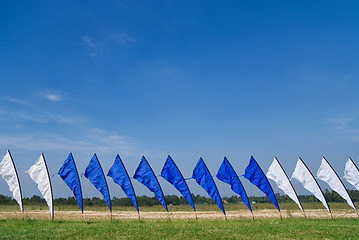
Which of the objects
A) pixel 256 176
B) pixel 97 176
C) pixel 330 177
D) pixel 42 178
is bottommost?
pixel 330 177

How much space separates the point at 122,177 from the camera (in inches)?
920

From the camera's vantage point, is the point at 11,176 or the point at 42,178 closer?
the point at 42,178

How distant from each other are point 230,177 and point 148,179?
6.92 m

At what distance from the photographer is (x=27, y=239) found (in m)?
14.3

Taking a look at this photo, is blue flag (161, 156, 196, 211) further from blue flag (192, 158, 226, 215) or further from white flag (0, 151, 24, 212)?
white flag (0, 151, 24, 212)

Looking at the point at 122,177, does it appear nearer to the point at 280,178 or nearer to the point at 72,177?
the point at 72,177

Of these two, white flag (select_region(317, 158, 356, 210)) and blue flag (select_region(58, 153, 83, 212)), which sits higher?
blue flag (select_region(58, 153, 83, 212))

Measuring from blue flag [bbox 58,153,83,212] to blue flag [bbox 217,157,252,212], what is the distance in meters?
11.5

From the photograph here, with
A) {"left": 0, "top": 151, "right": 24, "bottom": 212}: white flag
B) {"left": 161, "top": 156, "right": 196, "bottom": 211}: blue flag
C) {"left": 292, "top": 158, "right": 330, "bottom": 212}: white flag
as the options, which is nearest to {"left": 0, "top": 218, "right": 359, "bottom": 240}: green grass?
{"left": 0, "top": 151, "right": 24, "bottom": 212}: white flag

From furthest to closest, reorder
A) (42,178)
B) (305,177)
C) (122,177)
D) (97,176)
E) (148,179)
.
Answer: (305,177), (148,179), (122,177), (97,176), (42,178)

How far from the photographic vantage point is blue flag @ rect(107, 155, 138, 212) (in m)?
23.2

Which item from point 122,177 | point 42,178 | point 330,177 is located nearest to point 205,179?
point 122,177

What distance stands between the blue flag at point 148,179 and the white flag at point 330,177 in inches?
544

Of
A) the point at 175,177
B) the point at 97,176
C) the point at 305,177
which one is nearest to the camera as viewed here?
the point at 97,176
